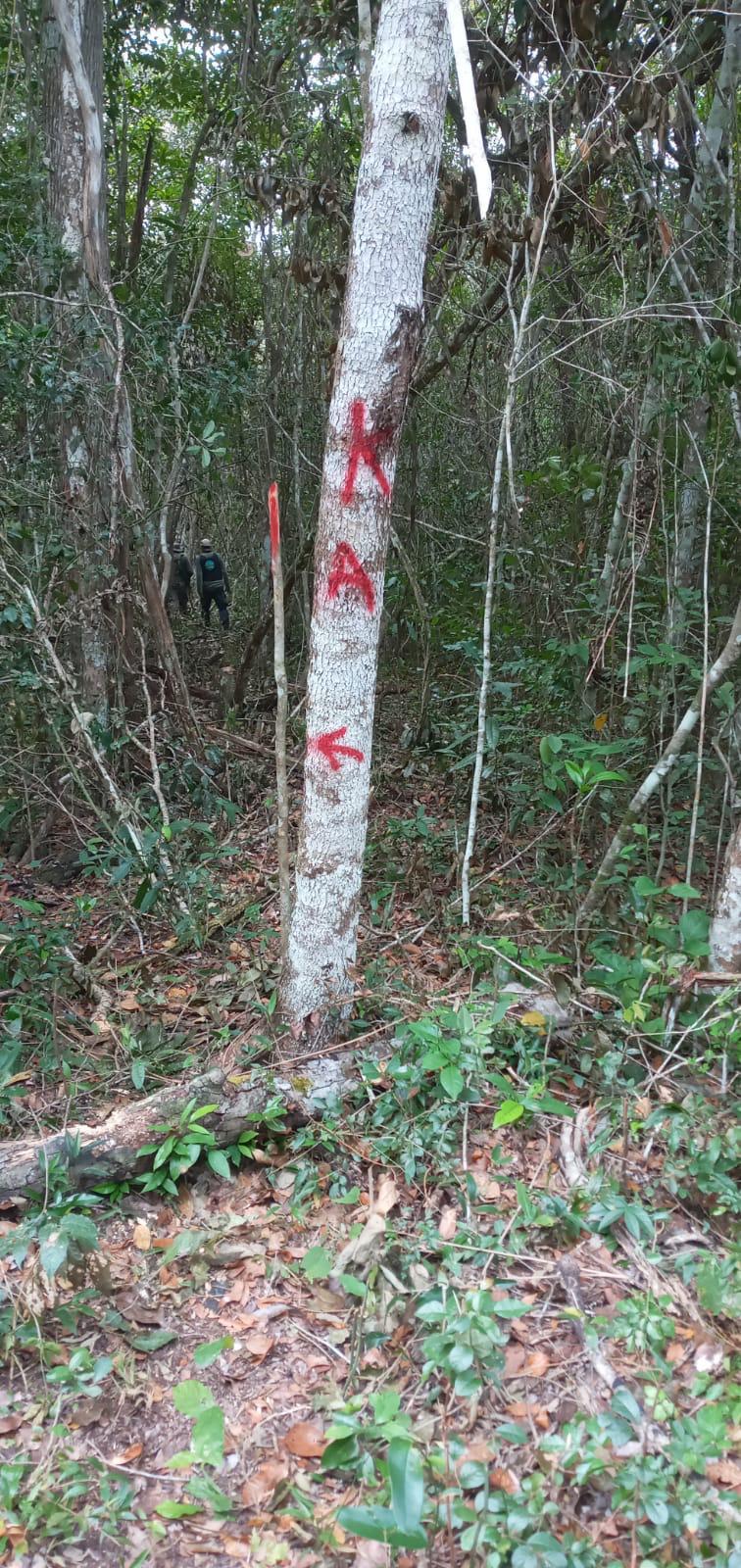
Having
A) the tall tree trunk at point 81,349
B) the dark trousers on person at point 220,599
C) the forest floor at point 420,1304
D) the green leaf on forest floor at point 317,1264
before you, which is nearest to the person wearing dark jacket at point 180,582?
the dark trousers on person at point 220,599

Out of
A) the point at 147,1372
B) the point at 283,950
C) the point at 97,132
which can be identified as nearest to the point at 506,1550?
the point at 147,1372

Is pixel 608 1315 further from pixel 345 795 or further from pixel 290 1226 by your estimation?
pixel 345 795

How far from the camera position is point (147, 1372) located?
2.47 meters

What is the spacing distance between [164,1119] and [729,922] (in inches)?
80.9

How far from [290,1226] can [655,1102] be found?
124 centimetres

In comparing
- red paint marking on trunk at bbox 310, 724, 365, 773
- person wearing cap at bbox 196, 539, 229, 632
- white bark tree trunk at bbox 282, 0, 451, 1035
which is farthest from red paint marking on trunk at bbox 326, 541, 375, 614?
person wearing cap at bbox 196, 539, 229, 632

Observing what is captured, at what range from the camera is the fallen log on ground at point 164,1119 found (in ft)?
9.58

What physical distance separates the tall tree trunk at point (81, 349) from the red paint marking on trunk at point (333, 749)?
2.48 meters

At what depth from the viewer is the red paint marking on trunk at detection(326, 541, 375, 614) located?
3.04 metres

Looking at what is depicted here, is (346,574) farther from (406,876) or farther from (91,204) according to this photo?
(91,204)

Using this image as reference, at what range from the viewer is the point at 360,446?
2990mm

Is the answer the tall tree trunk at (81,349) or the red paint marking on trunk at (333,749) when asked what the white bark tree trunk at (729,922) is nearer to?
the red paint marking on trunk at (333,749)

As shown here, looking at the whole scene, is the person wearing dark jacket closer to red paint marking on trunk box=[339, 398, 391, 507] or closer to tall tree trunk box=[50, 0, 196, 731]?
tall tree trunk box=[50, 0, 196, 731]

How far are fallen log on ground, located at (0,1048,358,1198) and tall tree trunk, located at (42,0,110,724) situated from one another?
2857mm
